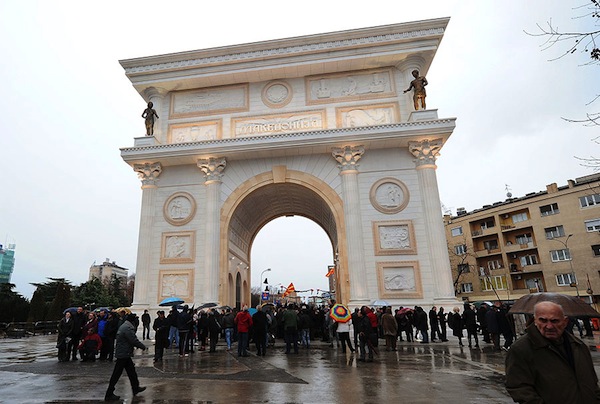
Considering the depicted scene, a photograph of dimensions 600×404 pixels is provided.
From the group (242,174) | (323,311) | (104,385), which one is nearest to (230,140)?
(242,174)

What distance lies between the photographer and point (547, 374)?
3.01 meters

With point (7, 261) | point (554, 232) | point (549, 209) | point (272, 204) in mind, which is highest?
point (7, 261)

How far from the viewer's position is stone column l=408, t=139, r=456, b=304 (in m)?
19.2

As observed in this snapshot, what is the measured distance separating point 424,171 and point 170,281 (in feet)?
50.9

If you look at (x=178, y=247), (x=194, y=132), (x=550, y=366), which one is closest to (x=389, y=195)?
(x=178, y=247)

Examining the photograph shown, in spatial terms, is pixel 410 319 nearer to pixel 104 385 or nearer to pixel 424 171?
pixel 424 171

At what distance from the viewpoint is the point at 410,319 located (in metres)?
16.7

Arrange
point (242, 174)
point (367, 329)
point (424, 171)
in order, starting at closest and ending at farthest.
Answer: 1. point (367, 329)
2. point (424, 171)
3. point (242, 174)

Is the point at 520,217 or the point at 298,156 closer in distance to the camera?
the point at 298,156

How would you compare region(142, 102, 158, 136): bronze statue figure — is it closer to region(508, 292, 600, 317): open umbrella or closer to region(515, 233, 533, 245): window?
region(508, 292, 600, 317): open umbrella

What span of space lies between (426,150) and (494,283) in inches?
1237

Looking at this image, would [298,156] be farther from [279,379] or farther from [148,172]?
[279,379]

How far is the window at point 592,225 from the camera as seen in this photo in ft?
120

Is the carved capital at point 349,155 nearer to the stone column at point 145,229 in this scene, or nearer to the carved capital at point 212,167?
the carved capital at point 212,167
